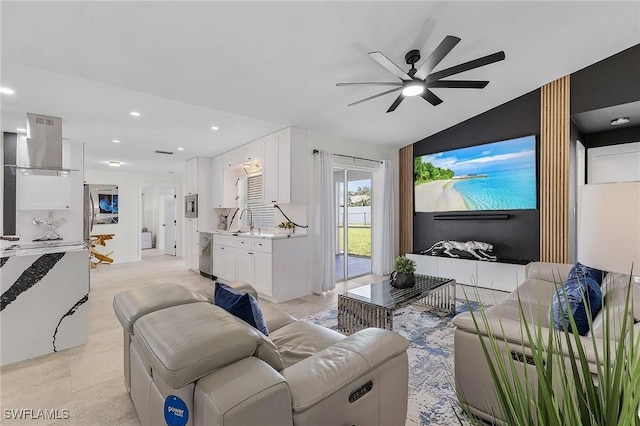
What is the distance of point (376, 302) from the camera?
2695 millimetres

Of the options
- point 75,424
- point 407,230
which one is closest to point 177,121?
point 75,424

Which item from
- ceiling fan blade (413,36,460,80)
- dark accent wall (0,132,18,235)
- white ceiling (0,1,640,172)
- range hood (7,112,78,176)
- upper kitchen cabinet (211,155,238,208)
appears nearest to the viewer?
ceiling fan blade (413,36,460,80)

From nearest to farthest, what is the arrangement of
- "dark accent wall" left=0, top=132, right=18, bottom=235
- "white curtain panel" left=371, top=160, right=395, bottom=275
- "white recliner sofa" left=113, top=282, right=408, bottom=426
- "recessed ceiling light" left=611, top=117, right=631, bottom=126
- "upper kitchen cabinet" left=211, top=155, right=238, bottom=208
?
"white recliner sofa" left=113, top=282, right=408, bottom=426 < "recessed ceiling light" left=611, top=117, right=631, bottom=126 < "dark accent wall" left=0, top=132, right=18, bottom=235 < "white curtain panel" left=371, top=160, right=395, bottom=275 < "upper kitchen cabinet" left=211, top=155, right=238, bottom=208

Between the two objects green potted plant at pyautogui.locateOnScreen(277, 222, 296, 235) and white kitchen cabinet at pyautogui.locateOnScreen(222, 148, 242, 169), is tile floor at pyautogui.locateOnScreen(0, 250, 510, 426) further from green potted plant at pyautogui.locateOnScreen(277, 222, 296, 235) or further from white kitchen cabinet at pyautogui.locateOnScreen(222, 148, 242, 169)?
white kitchen cabinet at pyautogui.locateOnScreen(222, 148, 242, 169)

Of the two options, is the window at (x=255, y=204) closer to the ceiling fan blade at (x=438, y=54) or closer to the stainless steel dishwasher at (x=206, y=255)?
the stainless steel dishwasher at (x=206, y=255)

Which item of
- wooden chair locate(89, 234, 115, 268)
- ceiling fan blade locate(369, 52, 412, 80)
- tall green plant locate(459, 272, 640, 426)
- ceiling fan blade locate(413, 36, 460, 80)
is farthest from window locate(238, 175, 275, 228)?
tall green plant locate(459, 272, 640, 426)

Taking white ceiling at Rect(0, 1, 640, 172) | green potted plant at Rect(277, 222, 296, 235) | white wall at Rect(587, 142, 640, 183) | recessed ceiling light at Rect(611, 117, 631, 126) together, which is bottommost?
green potted plant at Rect(277, 222, 296, 235)

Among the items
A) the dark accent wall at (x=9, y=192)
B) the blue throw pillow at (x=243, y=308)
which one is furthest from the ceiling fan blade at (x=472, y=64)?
the dark accent wall at (x=9, y=192)

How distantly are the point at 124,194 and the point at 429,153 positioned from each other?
24.9 feet

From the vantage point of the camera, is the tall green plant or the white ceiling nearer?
the tall green plant

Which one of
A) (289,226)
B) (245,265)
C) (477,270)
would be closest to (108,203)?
(245,265)

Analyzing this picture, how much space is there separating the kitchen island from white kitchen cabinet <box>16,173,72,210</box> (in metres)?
2.16

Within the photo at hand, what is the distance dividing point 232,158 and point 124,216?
4.18m

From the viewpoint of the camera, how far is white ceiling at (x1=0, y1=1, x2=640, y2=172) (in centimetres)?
230
